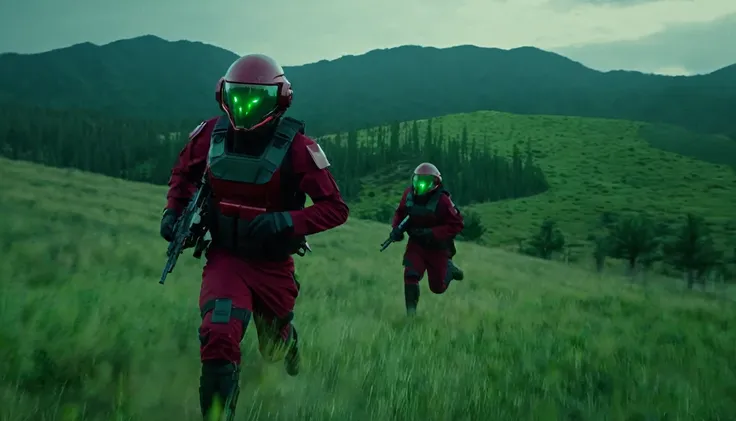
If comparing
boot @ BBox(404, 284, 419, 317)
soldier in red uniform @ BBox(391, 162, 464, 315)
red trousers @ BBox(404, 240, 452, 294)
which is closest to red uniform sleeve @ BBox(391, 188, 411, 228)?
soldier in red uniform @ BBox(391, 162, 464, 315)

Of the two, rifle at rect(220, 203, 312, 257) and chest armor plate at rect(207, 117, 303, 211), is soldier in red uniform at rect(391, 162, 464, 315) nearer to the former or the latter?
chest armor plate at rect(207, 117, 303, 211)

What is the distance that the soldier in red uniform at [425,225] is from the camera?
9.27 meters

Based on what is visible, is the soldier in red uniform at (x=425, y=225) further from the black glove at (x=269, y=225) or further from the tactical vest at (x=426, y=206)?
the black glove at (x=269, y=225)

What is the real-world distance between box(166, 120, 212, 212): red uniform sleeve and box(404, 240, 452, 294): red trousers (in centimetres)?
540

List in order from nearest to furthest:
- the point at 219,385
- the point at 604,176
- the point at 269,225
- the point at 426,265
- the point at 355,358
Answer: the point at 219,385 → the point at 269,225 → the point at 355,358 → the point at 426,265 → the point at 604,176

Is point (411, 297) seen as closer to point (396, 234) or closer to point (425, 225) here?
point (396, 234)

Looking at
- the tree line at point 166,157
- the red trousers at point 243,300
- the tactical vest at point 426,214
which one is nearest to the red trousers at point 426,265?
the tactical vest at point 426,214

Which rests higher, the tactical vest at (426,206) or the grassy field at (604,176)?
the tactical vest at (426,206)

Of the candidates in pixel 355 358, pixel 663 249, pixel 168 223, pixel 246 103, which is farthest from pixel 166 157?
pixel 246 103

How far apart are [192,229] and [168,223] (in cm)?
31

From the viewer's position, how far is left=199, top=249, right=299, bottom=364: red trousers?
3.41 metres

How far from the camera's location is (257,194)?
13.0ft

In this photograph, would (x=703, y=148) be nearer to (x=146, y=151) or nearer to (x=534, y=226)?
(x=534, y=226)

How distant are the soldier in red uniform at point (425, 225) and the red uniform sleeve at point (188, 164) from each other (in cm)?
517
